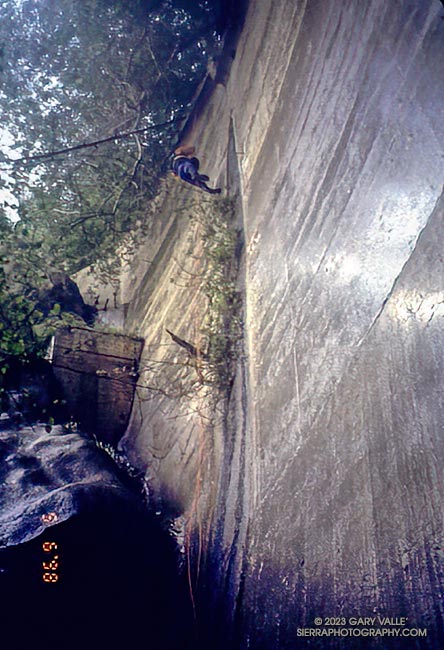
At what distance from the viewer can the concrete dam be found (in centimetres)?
249

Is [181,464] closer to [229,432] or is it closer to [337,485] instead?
[229,432]

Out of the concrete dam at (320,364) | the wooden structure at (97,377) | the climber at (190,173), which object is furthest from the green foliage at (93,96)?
the concrete dam at (320,364)

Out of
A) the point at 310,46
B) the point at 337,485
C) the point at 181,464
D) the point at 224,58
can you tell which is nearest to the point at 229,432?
the point at 181,464

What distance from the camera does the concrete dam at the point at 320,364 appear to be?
2494mm

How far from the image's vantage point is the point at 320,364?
3447mm

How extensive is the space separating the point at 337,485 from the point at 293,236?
2575mm

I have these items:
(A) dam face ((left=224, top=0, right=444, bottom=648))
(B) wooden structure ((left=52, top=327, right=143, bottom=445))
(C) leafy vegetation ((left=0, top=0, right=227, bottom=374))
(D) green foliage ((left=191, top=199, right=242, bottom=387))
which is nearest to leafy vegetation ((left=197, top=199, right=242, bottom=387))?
(D) green foliage ((left=191, top=199, right=242, bottom=387))

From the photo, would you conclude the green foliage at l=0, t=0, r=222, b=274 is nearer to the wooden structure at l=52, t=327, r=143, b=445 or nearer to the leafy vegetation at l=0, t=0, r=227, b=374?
the leafy vegetation at l=0, t=0, r=227, b=374

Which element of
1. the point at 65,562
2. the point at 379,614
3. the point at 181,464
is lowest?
the point at 379,614

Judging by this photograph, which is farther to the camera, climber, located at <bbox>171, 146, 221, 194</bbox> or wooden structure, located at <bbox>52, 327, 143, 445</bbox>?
climber, located at <bbox>171, 146, 221, 194</bbox>

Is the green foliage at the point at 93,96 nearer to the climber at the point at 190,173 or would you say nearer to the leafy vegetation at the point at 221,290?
the climber at the point at 190,173

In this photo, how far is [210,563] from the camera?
4074mm

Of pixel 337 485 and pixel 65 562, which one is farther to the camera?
pixel 65 562

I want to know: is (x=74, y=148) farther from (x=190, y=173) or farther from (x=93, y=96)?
(x=93, y=96)
